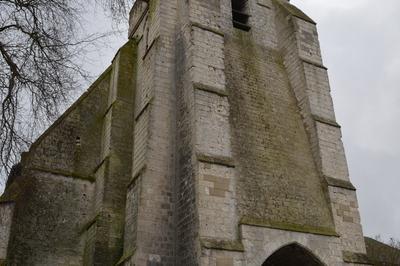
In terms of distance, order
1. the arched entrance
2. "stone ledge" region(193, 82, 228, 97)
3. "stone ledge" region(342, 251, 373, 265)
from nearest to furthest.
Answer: the arched entrance → "stone ledge" region(342, 251, 373, 265) → "stone ledge" region(193, 82, 228, 97)

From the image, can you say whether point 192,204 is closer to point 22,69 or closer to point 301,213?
point 301,213

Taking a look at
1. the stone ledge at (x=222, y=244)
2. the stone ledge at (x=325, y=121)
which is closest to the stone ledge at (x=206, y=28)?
the stone ledge at (x=325, y=121)

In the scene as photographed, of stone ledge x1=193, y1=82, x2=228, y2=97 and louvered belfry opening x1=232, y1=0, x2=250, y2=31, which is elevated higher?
louvered belfry opening x1=232, y1=0, x2=250, y2=31

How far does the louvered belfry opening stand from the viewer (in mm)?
15070

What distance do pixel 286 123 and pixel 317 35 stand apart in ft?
12.4

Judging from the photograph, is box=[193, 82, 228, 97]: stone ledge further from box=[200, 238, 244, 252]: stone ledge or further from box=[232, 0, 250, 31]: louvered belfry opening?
box=[232, 0, 250, 31]: louvered belfry opening

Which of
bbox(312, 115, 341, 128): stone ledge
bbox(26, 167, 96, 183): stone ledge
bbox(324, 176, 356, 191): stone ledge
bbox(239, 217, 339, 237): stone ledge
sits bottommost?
bbox(239, 217, 339, 237): stone ledge

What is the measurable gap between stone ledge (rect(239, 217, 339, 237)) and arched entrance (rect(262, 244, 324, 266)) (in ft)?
1.34

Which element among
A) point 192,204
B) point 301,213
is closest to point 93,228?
point 192,204

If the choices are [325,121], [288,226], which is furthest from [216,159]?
[325,121]

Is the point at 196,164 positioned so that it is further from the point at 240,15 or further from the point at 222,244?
the point at 240,15

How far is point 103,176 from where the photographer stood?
41.4ft

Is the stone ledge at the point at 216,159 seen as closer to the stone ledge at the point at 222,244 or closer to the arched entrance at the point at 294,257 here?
the stone ledge at the point at 222,244

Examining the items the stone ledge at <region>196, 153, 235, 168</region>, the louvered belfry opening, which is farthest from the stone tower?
the louvered belfry opening
